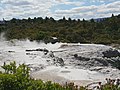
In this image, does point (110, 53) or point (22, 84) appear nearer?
point (22, 84)

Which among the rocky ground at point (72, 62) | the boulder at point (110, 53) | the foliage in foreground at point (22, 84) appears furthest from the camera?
the boulder at point (110, 53)

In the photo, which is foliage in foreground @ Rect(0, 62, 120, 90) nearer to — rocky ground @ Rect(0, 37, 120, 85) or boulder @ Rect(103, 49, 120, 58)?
rocky ground @ Rect(0, 37, 120, 85)

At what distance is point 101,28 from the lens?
53.1m

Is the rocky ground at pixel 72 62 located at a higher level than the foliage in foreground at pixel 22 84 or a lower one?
lower

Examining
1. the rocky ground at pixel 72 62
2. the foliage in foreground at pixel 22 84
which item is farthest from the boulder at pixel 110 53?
the foliage in foreground at pixel 22 84

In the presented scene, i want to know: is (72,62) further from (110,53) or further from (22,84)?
(22,84)

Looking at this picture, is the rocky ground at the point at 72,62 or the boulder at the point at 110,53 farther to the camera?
the boulder at the point at 110,53

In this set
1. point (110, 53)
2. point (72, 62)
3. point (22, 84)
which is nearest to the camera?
point (22, 84)

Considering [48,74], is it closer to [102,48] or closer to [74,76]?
[74,76]

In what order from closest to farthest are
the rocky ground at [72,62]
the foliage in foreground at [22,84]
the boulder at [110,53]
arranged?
the foliage in foreground at [22,84], the rocky ground at [72,62], the boulder at [110,53]

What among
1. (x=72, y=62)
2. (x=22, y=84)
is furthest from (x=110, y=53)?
(x=22, y=84)

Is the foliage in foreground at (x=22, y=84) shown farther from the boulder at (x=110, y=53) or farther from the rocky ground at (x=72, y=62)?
the boulder at (x=110, y=53)

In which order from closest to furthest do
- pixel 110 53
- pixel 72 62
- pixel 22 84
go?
pixel 22 84
pixel 72 62
pixel 110 53

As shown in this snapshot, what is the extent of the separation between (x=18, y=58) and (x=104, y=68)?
159 inches
